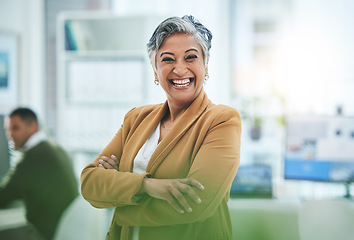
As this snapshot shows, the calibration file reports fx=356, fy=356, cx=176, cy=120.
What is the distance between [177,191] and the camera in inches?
31.0

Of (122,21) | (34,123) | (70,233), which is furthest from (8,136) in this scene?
(122,21)

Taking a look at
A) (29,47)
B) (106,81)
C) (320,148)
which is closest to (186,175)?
(320,148)

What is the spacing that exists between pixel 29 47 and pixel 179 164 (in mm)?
3217

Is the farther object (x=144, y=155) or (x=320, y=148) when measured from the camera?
(x=320, y=148)

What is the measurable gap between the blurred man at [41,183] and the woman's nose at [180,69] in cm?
171

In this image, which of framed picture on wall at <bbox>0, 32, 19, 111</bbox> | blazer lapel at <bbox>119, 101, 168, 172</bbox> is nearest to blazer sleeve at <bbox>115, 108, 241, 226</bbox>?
blazer lapel at <bbox>119, 101, 168, 172</bbox>

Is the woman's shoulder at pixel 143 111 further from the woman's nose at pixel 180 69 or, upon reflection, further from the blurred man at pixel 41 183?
the blurred man at pixel 41 183

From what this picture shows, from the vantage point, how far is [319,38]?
9.93 feet

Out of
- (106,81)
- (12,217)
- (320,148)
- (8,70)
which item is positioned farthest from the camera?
(8,70)

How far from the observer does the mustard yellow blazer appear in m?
0.83

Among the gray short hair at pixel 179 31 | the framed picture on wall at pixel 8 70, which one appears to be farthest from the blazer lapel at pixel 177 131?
the framed picture on wall at pixel 8 70

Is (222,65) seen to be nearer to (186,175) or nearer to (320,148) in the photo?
(320,148)

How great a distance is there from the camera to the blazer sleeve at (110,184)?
33.0 inches

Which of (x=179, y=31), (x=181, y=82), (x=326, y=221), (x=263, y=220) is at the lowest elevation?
(x=263, y=220)
